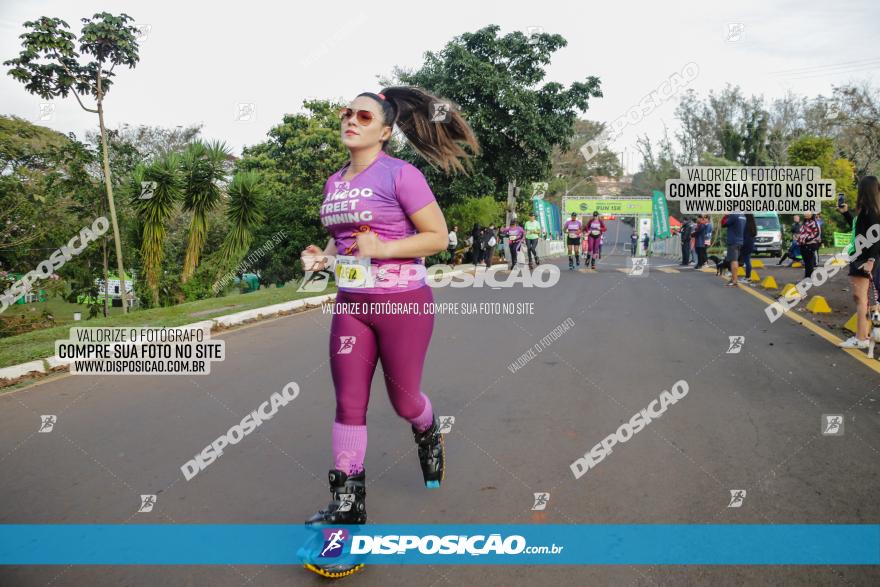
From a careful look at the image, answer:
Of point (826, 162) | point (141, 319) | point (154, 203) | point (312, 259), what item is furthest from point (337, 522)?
point (826, 162)

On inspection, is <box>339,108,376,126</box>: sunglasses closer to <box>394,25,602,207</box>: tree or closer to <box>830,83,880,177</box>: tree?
<box>394,25,602,207</box>: tree

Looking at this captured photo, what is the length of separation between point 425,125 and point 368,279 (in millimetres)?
1009

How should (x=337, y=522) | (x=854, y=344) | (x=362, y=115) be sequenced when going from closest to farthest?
(x=337, y=522), (x=362, y=115), (x=854, y=344)

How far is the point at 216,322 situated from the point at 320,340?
6.10 feet

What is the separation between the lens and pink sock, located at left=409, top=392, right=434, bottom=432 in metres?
3.44

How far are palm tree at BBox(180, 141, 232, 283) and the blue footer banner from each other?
12.9 m

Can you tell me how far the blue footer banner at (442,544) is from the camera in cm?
290

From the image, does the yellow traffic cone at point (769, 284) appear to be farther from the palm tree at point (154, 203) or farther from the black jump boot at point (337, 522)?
the black jump boot at point (337, 522)

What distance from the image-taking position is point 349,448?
3.08 m

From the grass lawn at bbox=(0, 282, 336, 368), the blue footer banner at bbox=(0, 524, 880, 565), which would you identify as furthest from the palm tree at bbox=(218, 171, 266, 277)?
the blue footer banner at bbox=(0, 524, 880, 565)

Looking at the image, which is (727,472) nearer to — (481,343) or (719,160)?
(481,343)

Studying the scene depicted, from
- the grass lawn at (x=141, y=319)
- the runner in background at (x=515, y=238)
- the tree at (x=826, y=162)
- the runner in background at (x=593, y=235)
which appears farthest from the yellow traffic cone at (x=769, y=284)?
the tree at (x=826, y=162)

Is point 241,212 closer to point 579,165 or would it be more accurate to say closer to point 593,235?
point 593,235

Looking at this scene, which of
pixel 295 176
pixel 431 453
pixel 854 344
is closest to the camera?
pixel 431 453
